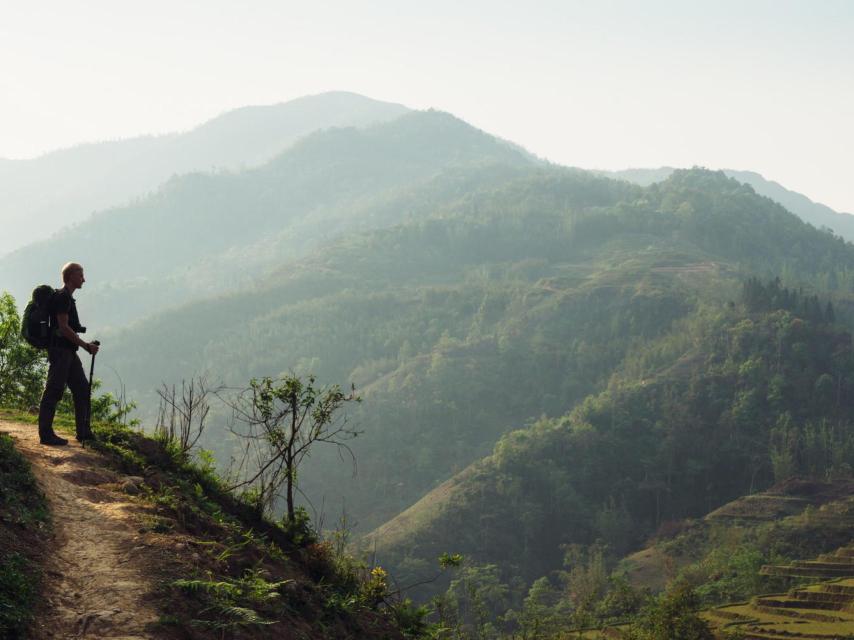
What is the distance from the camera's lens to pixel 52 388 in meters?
6.73

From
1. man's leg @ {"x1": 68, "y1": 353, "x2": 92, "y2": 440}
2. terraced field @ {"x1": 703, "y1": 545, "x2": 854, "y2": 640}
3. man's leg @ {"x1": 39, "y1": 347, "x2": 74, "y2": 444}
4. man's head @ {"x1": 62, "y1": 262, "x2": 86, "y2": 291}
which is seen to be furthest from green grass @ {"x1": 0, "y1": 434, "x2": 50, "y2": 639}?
terraced field @ {"x1": 703, "y1": 545, "x2": 854, "y2": 640}

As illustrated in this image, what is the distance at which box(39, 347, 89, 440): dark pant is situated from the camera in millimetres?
6684

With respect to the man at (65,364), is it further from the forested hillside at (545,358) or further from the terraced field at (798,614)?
the terraced field at (798,614)

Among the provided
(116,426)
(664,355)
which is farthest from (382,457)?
(116,426)

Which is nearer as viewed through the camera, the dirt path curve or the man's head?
the dirt path curve

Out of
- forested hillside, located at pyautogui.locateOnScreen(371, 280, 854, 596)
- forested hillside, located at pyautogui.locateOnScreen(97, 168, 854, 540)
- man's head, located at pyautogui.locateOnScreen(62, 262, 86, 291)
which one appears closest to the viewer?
man's head, located at pyautogui.locateOnScreen(62, 262, 86, 291)

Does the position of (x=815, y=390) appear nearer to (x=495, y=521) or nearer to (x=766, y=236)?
(x=495, y=521)

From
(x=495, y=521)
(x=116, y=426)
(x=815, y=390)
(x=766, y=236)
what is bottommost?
(x=495, y=521)

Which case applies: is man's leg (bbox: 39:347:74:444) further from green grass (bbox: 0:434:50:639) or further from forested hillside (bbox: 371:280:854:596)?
forested hillside (bbox: 371:280:854:596)

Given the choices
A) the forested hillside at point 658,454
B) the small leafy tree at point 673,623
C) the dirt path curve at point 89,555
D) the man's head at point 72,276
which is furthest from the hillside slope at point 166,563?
the forested hillside at point 658,454

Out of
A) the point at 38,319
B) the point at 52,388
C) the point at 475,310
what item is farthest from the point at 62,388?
the point at 475,310

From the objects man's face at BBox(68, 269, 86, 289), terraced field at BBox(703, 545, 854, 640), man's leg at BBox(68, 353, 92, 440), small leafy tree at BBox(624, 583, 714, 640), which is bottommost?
terraced field at BBox(703, 545, 854, 640)

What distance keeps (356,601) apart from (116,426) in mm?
3192

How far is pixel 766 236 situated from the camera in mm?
152750
